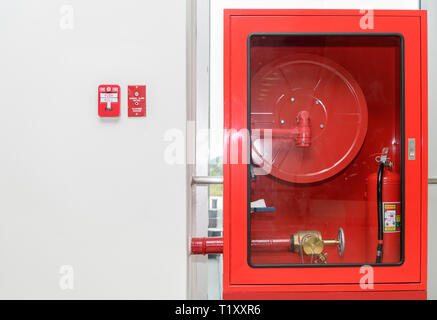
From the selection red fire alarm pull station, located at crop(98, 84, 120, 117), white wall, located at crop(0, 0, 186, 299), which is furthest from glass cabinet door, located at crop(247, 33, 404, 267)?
red fire alarm pull station, located at crop(98, 84, 120, 117)

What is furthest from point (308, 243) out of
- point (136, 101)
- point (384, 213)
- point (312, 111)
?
point (136, 101)

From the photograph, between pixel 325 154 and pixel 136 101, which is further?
pixel 325 154

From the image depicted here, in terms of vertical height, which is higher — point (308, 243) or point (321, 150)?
point (321, 150)

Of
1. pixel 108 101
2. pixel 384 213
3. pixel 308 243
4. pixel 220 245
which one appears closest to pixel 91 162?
pixel 108 101

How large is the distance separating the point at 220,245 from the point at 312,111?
712mm

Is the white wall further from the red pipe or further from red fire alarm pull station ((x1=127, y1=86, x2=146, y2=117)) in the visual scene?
the red pipe

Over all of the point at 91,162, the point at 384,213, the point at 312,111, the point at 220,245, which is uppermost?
the point at 312,111

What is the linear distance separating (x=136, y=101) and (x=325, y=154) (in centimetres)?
84

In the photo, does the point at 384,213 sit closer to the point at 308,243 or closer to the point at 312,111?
the point at 308,243

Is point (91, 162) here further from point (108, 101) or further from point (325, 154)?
point (325, 154)

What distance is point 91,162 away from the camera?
4.23 feet
